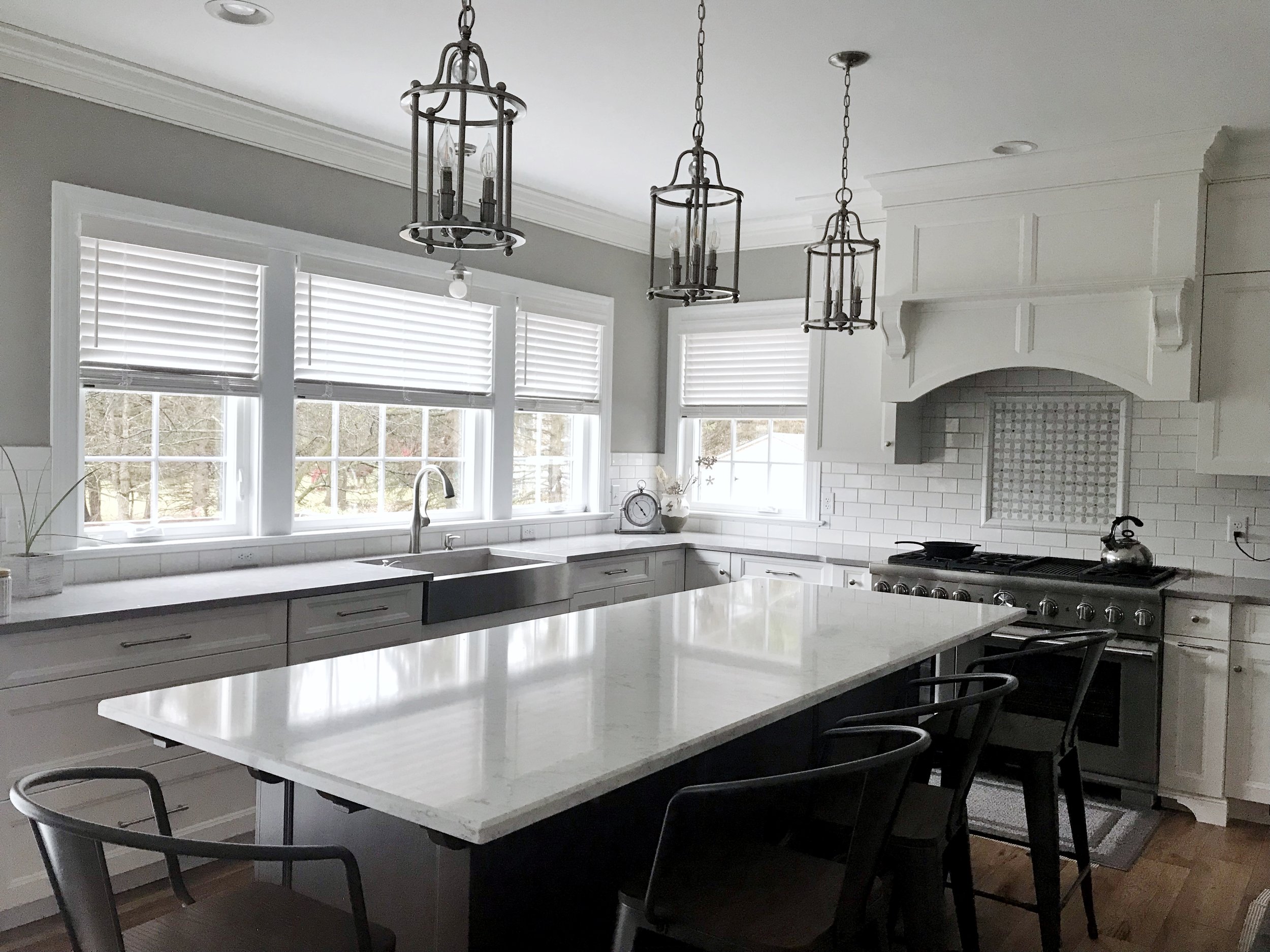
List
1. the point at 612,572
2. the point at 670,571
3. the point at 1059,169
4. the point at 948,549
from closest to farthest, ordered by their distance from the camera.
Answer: the point at 1059,169 < the point at 948,549 < the point at 612,572 < the point at 670,571

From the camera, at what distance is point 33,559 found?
317 centimetres

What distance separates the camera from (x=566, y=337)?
566 centimetres

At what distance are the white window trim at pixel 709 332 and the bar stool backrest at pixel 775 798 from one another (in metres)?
3.73

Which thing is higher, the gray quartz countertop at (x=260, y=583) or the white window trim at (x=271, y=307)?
the white window trim at (x=271, y=307)

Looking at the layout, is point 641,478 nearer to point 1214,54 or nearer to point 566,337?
point 566,337

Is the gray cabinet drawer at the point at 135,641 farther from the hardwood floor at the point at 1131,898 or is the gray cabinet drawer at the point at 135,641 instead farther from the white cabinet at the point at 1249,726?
the white cabinet at the point at 1249,726

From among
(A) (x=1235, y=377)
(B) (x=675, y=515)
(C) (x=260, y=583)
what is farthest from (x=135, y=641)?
(A) (x=1235, y=377)

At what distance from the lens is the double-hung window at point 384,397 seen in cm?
435

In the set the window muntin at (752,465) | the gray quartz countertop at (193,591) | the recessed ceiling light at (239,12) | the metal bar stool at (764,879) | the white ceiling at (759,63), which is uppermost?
the white ceiling at (759,63)

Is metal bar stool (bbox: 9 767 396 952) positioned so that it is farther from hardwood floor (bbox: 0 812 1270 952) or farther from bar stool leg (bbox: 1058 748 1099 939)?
bar stool leg (bbox: 1058 748 1099 939)

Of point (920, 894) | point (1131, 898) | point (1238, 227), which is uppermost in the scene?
point (1238, 227)

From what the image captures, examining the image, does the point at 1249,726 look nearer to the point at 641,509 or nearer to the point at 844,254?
the point at 844,254

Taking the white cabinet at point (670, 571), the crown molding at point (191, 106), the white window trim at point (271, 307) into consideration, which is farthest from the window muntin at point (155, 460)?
the white cabinet at point (670, 571)

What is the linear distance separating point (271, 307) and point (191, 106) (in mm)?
800
